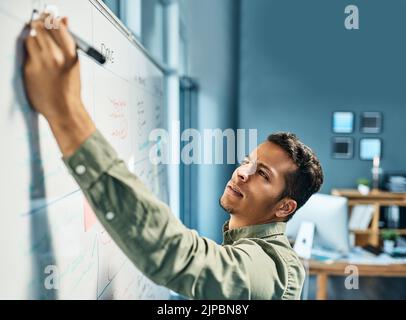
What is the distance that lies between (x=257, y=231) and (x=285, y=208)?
7cm

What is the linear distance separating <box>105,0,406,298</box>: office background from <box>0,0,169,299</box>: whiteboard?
→ 0.15 m

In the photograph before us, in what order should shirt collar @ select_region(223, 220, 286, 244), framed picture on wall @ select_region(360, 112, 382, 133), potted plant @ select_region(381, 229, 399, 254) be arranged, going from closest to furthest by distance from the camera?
1. shirt collar @ select_region(223, 220, 286, 244)
2. framed picture on wall @ select_region(360, 112, 382, 133)
3. potted plant @ select_region(381, 229, 399, 254)

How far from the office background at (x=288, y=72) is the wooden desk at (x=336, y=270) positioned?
20.7 inches

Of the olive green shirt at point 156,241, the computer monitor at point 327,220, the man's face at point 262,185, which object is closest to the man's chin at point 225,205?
the man's face at point 262,185

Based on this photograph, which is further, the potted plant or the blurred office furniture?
the potted plant

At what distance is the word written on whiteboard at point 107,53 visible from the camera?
0.75 m

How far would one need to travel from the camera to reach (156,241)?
1.64ft

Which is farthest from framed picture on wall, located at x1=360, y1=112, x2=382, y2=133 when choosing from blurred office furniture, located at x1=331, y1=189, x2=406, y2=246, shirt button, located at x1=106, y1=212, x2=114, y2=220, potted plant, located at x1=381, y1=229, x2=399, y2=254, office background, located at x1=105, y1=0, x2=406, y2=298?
shirt button, located at x1=106, y1=212, x2=114, y2=220

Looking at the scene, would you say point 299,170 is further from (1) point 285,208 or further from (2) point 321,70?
(2) point 321,70

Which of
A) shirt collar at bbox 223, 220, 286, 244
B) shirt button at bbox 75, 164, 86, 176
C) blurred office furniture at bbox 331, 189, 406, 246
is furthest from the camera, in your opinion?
blurred office furniture at bbox 331, 189, 406, 246

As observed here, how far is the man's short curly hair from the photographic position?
699 mm

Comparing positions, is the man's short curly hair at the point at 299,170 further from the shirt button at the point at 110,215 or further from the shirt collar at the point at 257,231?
the shirt button at the point at 110,215

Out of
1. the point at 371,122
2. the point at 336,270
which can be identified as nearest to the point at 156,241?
the point at 371,122

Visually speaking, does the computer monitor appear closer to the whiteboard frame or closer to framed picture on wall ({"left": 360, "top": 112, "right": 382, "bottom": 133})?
framed picture on wall ({"left": 360, "top": 112, "right": 382, "bottom": 133})
